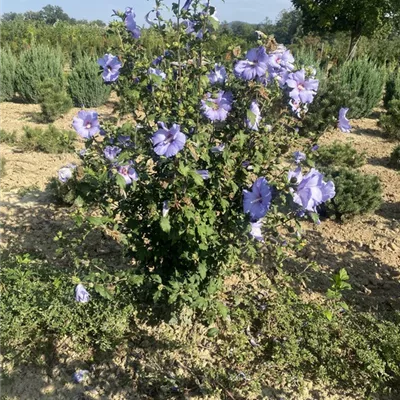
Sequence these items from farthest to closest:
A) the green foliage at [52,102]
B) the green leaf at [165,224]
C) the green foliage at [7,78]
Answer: the green foliage at [7,78]
the green foliage at [52,102]
the green leaf at [165,224]

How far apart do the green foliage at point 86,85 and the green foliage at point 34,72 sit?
10.6 inches

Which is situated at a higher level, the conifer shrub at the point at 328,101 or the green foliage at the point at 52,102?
the conifer shrub at the point at 328,101

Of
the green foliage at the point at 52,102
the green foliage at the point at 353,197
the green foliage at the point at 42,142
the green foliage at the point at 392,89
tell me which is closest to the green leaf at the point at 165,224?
the green foliage at the point at 353,197

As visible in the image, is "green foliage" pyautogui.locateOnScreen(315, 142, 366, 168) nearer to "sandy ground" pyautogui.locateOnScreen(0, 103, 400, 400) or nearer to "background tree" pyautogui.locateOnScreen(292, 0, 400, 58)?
"sandy ground" pyautogui.locateOnScreen(0, 103, 400, 400)

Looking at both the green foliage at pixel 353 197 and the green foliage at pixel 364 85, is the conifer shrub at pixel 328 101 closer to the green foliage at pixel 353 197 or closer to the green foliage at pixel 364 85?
the green foliage at pixel 364 85

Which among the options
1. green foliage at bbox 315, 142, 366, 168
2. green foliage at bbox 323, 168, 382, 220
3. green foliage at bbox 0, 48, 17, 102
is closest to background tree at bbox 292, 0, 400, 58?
green foliage at bbox 315, 142, 366, 168

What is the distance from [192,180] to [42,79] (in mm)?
6773

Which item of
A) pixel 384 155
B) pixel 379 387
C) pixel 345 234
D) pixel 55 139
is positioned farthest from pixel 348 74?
pixel 379 387

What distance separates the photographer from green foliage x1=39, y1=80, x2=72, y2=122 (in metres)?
6.23

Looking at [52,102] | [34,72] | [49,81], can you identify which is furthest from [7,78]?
[52,102]

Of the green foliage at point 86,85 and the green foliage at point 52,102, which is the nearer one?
the green foliage at point 52,102

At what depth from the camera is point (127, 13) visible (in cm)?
169

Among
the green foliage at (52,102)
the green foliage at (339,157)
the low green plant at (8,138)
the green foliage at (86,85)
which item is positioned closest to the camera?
the green foliage at (339,157)

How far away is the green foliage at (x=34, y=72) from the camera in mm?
7263
